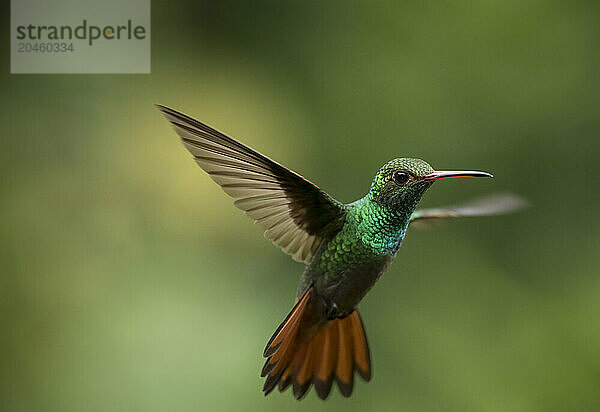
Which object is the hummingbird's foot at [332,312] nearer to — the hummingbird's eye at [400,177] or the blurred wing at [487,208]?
the blurred wing at [487,208]

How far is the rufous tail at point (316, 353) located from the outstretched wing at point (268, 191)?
0.20ft

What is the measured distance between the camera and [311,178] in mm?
2039

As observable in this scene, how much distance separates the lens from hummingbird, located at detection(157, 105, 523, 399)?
642 millimetres

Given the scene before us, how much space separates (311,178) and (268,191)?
132cm

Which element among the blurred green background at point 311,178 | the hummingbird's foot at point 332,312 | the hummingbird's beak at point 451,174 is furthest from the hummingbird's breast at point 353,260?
the blurred green background at point 311,178

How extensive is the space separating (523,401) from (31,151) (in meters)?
1.46

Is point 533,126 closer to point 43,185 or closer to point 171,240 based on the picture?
point 171,240

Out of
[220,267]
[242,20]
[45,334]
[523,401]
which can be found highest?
[242,20]

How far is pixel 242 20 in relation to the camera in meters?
2.17

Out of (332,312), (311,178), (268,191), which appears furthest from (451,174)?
(311,178)

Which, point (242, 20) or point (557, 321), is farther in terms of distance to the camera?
point (242, 20)

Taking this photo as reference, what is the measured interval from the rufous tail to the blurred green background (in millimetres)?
1011

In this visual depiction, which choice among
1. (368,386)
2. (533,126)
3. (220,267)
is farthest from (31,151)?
(533,126)

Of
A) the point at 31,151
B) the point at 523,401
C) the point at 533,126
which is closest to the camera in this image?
the point at 523,401
